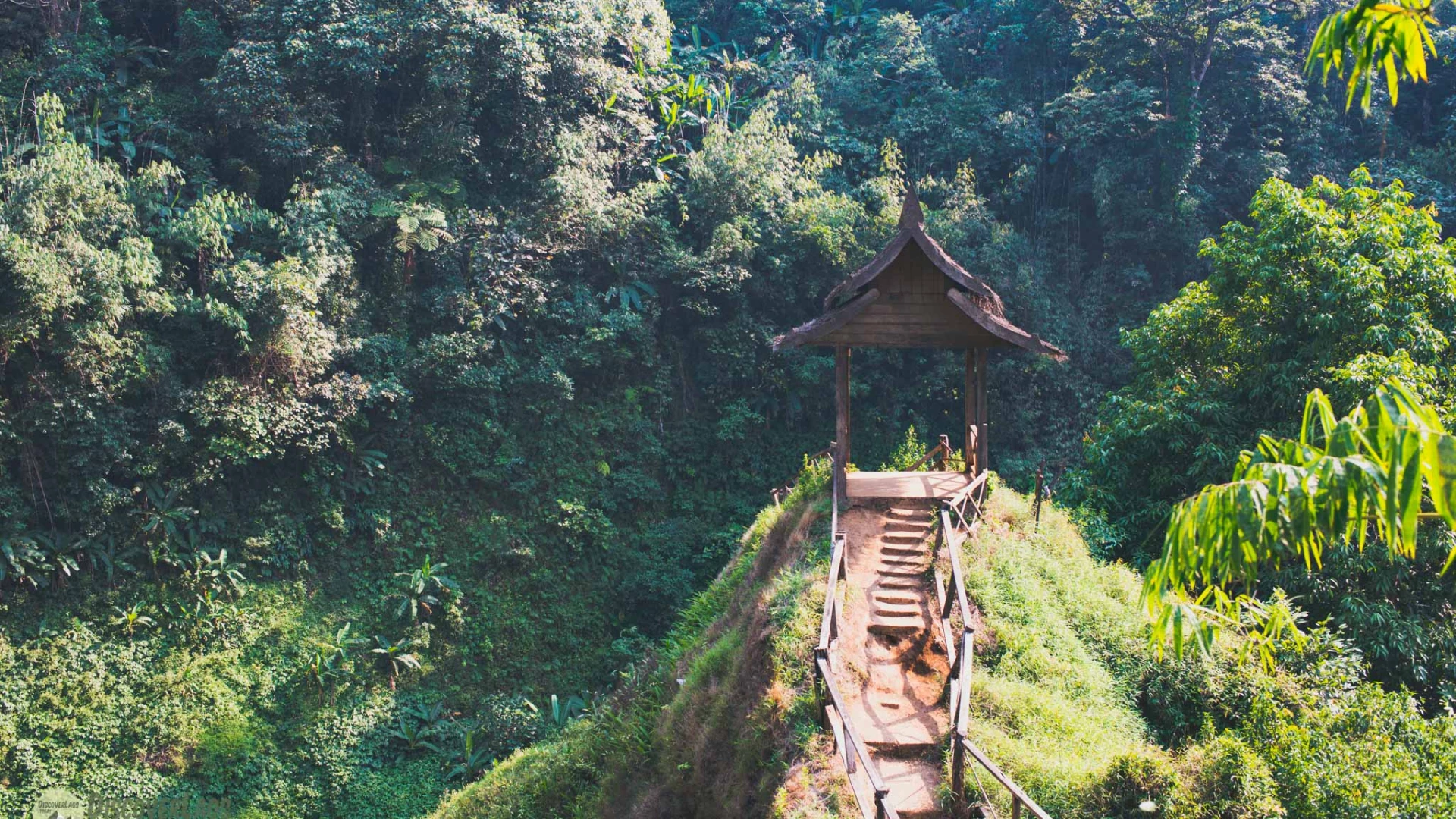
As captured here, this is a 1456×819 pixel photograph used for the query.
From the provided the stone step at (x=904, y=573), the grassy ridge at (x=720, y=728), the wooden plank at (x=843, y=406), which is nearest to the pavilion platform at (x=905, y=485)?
the wooden plank at (x=843, y=406)

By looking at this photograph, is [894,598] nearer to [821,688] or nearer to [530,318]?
[821,688]

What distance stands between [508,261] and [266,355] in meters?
5.12

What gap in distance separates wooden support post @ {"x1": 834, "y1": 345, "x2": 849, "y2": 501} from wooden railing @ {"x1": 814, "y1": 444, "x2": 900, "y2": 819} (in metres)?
1.48

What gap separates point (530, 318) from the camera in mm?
21094

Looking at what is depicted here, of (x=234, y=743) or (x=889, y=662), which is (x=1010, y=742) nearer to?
(x=889, y=662)

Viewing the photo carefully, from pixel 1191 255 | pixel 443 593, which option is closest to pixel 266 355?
pixel 443 593

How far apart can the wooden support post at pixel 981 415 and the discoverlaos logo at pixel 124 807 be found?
11.7 m

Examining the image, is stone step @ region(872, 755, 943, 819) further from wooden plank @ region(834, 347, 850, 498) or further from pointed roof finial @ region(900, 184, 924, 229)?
pointed roof finial @ region(900, 184, 924, 229)

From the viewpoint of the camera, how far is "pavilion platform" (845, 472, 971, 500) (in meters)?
11.7

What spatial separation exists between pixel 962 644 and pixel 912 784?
1.04 metres

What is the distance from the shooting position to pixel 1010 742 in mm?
7375

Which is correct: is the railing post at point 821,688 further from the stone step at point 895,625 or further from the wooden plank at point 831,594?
the stone step at point 895,625

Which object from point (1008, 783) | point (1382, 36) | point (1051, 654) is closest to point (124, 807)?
point (1051, 654)

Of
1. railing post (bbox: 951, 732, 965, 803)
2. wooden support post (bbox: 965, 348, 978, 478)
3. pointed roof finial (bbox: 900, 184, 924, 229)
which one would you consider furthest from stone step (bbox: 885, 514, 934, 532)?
railing post (bbox: 951, 732, 965, 803)
